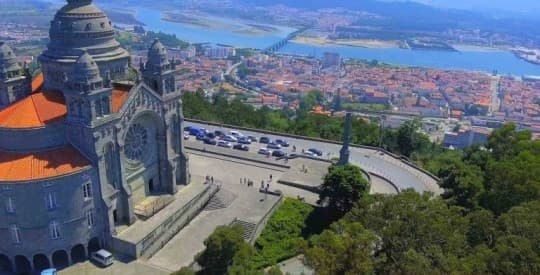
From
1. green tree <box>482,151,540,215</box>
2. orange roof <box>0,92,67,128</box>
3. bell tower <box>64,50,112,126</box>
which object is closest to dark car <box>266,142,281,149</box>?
green tree <box>482,151,540,215</box>

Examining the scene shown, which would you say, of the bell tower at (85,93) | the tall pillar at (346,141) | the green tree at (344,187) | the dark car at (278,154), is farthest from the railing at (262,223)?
the bell tower at (85,93)

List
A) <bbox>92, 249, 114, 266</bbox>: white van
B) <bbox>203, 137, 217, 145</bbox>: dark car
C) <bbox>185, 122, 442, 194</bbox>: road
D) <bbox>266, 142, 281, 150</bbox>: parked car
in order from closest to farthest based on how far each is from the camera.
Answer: <bbox>92, 249, 114, 266</bbox>: white van, <bbox>185, 122, 442, 194</bbox>: road, <bbox>266, 142, 281, 150</bbox>: parked car, <bbox>203, 137, 217, 145</bbox>: dark car

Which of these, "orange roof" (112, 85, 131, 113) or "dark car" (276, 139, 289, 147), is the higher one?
"orange roof" (112, 85, 131, 113)

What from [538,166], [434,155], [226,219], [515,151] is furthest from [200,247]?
[434,155]

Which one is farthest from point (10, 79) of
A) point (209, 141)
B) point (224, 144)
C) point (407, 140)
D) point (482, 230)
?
point (407, 140)

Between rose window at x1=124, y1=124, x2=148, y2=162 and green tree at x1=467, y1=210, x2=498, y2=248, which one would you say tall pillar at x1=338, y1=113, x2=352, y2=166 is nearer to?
rose window at x1=124, y1=124, x2=148, y2=162

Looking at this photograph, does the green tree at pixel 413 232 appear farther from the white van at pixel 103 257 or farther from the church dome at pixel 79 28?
the church dome at pixel 79 28

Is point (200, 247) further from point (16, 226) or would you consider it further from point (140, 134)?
point (16, 226)
